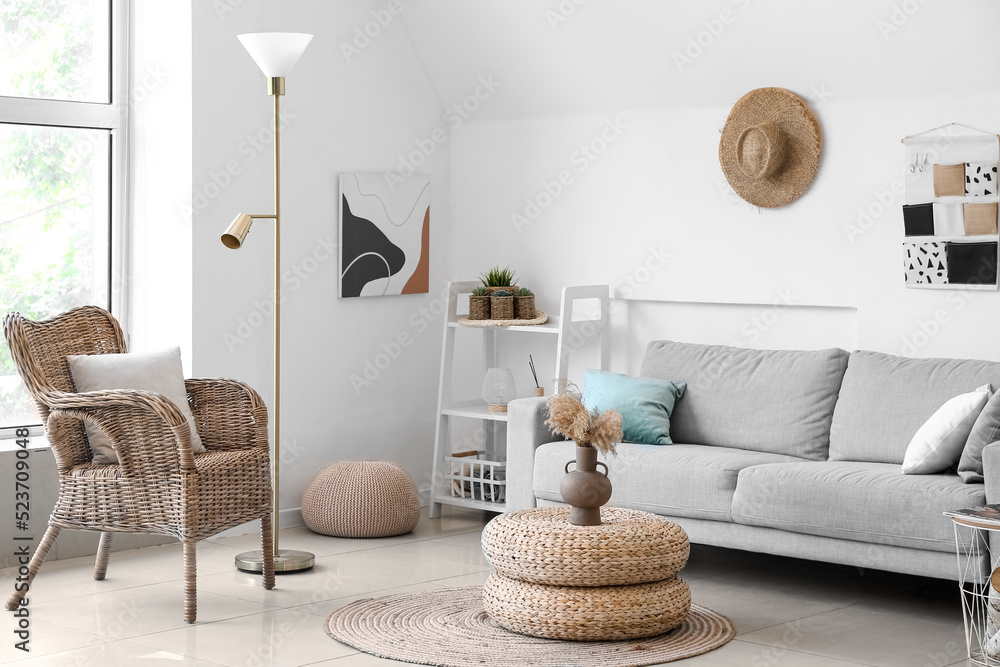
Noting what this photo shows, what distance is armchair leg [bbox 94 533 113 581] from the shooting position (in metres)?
4.21

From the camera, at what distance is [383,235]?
5602 mm

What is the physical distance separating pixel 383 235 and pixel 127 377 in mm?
1780

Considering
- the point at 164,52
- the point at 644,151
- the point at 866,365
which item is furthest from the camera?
the point at 644,151

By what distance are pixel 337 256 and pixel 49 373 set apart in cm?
169

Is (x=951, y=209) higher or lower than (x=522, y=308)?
higher

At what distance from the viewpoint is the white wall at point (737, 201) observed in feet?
14.8

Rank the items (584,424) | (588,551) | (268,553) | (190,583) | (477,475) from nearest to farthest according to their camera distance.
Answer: (588,551)
(584,424)
(190,583)
(268,553)
(477,475)

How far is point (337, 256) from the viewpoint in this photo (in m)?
5.42

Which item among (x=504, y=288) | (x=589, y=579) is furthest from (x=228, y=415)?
(x=504, y=288)

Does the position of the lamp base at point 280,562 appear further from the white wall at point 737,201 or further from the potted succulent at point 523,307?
the white wall at point 737,201

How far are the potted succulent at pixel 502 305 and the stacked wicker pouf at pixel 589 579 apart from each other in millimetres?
1878

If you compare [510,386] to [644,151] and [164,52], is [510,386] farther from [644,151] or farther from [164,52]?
[164,52]

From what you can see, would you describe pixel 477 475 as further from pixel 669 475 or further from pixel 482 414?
pixel 669 475

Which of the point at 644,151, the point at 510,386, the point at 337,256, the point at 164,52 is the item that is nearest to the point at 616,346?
the point at 510,386
